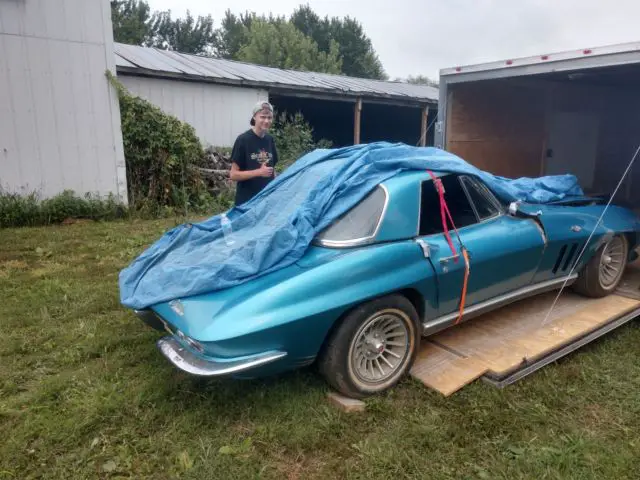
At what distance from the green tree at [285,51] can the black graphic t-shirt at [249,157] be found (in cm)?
4131

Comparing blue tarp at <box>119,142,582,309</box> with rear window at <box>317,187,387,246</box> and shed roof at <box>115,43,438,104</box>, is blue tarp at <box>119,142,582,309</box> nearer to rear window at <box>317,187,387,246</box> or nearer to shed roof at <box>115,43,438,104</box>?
rear window at <box>317,187,387,246</box>

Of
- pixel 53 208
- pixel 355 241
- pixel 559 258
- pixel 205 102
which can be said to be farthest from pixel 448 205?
pixel 205 102

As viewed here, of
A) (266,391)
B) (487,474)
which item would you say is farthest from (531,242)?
(266,391)

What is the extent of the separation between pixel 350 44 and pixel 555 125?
45.3 m

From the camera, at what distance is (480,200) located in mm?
3680

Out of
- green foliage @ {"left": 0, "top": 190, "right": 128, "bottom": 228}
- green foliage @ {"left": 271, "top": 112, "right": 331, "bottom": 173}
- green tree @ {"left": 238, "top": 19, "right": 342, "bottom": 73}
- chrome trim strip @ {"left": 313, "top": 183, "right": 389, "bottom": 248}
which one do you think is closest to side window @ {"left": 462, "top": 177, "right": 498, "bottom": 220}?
chrome trim strip @ {"left": 313, "top": 183, "right": 389, "bottom": 248}

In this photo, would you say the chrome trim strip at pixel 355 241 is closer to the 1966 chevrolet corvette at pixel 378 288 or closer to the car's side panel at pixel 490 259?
the 1966 chevrolet corvette at pixel 378 288

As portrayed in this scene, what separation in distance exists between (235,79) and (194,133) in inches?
76.4

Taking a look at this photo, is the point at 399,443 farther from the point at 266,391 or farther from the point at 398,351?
the point at 266,391

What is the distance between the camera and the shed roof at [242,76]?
1035cm

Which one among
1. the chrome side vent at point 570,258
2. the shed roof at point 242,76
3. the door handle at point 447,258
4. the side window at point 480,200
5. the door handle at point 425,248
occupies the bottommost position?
the chrome side vent at point 570,258

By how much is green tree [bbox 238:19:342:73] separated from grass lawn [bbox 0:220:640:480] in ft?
142

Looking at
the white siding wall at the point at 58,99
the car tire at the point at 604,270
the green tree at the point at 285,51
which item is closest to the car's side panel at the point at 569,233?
the car tire at the point at 604,270

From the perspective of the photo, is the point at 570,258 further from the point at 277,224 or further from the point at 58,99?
the point at 58,99
